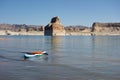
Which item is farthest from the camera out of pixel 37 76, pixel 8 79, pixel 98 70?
pixel 98 70

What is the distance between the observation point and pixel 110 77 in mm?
20375

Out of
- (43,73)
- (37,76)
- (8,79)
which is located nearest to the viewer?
(8,79)

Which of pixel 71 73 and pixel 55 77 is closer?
pixel 55 77

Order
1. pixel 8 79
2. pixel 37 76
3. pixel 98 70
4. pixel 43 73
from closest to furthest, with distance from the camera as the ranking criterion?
pixel 8 79
pixel 37 76
pixel 43 73
pixel 98 70

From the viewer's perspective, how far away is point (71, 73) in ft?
71.9

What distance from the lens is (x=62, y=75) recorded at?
2094 centimetres

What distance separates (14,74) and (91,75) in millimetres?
5671

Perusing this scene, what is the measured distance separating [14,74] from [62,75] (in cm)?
354

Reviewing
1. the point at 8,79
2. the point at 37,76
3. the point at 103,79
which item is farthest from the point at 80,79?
the point at 8,79

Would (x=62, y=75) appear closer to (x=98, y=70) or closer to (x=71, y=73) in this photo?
(x=71, y=73)

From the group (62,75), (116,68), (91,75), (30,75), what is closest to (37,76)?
(30,75)

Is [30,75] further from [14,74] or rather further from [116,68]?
[116,68]

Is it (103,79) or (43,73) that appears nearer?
(103,79)

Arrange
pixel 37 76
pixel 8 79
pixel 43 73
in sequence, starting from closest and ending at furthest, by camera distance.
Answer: pixel 8 79, pixel 37 76, pixel 43 73
